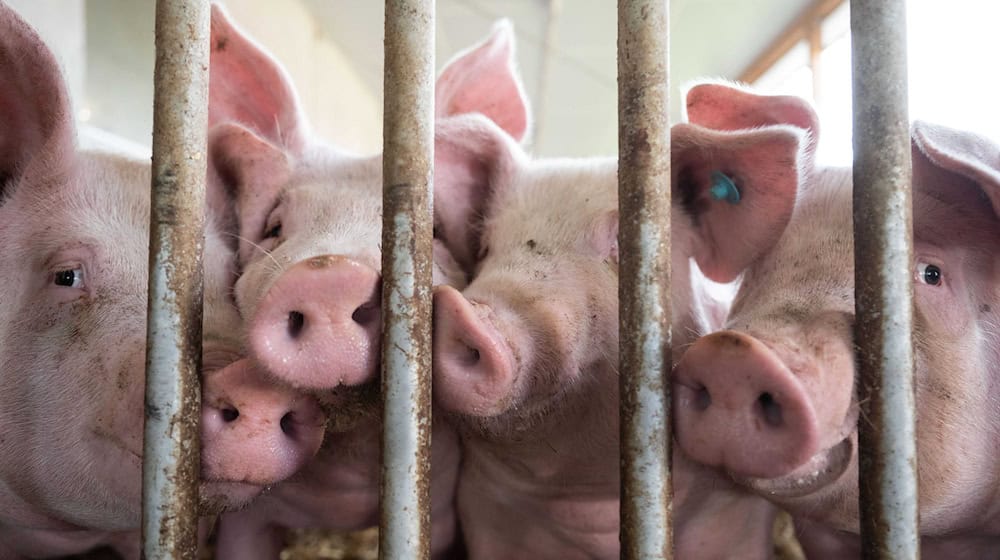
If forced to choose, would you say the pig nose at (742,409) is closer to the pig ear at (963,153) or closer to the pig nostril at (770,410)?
the pig nostril at (770,410)

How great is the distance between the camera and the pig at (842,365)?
1529mm

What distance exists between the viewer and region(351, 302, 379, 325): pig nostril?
1.69 metres

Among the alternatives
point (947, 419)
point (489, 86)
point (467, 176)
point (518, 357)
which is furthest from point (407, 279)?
point (489, 86)

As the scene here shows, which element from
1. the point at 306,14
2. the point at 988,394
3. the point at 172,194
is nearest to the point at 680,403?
the point at 988,394

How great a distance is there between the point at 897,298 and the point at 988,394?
724 millimetres

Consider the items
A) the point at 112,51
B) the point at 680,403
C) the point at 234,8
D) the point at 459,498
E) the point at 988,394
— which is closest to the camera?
the point at 680,403

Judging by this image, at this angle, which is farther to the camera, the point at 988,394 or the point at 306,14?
the point at 306,14

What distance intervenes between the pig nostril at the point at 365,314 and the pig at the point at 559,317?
0.13m

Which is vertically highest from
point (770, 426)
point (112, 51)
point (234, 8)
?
point (234, 8)

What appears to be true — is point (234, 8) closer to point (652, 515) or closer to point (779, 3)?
point (779, 3)

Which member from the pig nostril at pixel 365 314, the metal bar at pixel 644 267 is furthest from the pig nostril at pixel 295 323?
the metal bar at pixel 644 267

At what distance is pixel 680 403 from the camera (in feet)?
5.26

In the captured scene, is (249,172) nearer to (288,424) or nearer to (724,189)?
(288,424)

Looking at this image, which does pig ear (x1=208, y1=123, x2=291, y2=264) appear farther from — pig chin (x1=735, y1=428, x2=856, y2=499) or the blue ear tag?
pig chin (x1=735, y1=428, x2=856, y2=499)
